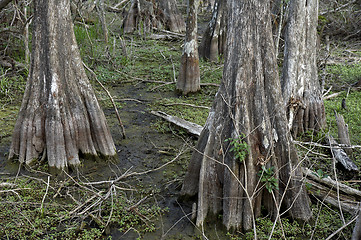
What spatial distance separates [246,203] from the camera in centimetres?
439

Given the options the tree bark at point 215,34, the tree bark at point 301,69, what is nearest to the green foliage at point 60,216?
the tree bark at point 301,69

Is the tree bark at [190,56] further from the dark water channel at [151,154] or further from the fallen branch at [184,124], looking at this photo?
the fallen branch at [184,124]

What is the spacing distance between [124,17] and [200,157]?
1161 cm

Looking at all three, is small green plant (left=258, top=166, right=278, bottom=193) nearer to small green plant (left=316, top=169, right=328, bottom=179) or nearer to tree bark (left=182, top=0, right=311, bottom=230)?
tree bark (left=182, top=0, right=311, bottom=230)

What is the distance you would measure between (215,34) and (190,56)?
2486mm

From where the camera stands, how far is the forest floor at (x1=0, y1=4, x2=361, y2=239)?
4.41 meters

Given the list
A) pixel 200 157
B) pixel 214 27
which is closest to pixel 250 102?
pixel 200 157

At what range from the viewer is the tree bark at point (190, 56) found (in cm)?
873

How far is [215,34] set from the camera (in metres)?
10.9

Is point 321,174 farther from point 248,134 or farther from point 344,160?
point 344,160

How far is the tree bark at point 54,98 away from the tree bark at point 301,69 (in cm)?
327

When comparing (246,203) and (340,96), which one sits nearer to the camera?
(246,203)

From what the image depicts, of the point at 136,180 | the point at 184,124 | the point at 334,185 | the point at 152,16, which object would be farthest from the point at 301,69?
the point at 152,16

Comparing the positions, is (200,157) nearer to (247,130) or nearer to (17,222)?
(247,130)
